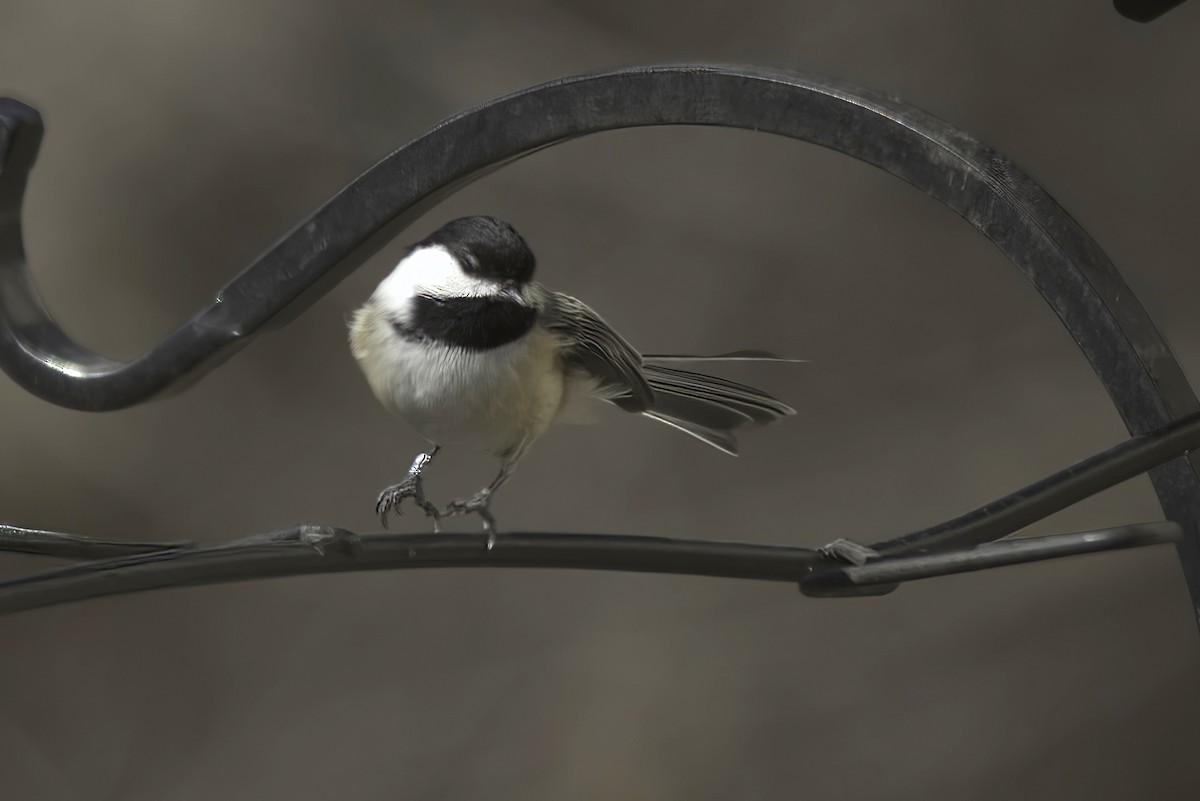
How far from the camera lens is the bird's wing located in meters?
1.04

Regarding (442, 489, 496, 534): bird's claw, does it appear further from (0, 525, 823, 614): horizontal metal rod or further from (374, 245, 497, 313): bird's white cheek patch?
(0, 525, 823, 614): horizontal metal rod

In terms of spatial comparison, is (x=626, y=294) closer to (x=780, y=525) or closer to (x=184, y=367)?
(x=780, y=525)

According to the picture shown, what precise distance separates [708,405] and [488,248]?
0.19m

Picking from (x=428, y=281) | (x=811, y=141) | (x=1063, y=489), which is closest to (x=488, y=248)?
(x=428, y=281)

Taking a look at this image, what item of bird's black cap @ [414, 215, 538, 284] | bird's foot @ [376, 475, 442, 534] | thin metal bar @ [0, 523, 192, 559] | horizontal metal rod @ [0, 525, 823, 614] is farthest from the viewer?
bird's foot @ [376, 475, 442, 534]

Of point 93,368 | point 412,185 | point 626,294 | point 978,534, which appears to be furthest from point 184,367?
point 626,294

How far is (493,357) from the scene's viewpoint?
3.35 feet

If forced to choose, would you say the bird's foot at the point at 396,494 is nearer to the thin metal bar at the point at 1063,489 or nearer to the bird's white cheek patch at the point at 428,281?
the bird's white cheek patch at the point at 428,281

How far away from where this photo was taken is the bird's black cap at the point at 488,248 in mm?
984

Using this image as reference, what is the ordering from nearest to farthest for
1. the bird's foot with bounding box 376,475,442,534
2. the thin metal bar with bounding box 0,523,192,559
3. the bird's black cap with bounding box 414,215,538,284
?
the thin metal bar with bounding box 0,523,192,559
the bird's black cap with bounding box 414,215,538,284
the bird's foot with bounding box 376,475,442,534

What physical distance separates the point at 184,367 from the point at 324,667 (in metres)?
1.47

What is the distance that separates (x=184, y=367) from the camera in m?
0.88

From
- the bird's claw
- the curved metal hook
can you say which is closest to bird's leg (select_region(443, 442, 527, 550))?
the bird's claw

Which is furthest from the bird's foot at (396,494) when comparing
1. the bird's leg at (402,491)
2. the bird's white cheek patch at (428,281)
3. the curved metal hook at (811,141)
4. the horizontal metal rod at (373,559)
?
the horizontal metal rod at (373,559)
